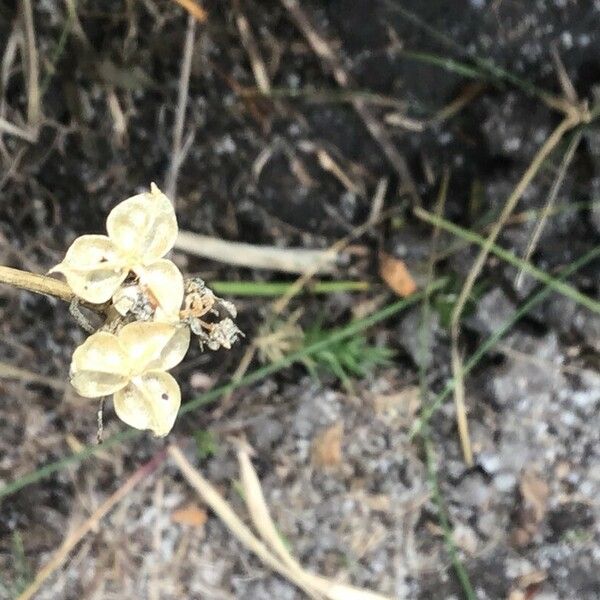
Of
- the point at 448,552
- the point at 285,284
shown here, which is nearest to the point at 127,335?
the point at 285,284

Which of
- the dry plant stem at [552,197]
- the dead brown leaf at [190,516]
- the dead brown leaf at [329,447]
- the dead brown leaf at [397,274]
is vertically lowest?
the dead brown leaf at [190,516]

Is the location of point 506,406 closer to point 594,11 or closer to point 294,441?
point 294,441

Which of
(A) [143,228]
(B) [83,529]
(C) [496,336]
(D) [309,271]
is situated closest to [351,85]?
(D) [309,271]

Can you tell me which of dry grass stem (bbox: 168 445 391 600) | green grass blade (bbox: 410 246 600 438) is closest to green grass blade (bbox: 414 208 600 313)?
green grass blade (bbox: 410 246 600 438)

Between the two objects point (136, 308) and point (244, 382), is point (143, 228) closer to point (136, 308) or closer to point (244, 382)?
point (136, 308)

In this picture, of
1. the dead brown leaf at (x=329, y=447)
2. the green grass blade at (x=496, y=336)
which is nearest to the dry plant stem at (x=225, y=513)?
the dead brown leaf at (x=329, y=447)

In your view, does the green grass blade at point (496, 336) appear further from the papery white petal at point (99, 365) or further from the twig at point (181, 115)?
the papery white petal at point (99, 365)
